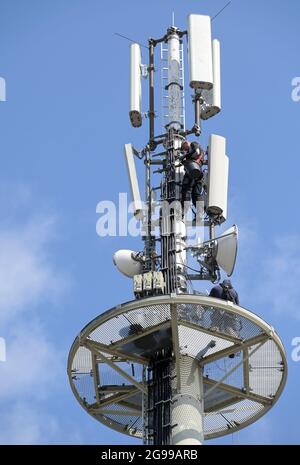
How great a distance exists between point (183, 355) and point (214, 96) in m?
12.3

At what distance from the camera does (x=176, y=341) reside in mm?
42531

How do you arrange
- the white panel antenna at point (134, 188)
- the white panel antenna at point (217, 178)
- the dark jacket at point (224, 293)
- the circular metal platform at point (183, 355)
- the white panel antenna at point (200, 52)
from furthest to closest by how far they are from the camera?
the white panel antenna at point (200, 52), the white panel antenna at point (134, 188), the white panel antenna at point (217, 178), the dark jacket at point (224, 293), the circular metal platform at point (183, 355)

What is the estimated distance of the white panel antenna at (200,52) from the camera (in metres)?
49.9

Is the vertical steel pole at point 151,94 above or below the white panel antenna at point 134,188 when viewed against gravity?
above

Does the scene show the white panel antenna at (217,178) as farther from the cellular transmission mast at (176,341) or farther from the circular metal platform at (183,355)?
the circular metal platform at (183,355)

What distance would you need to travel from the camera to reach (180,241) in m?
46.5

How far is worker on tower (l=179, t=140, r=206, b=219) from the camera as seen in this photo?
155 feet

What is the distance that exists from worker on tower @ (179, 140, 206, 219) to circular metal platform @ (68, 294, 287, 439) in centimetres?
639

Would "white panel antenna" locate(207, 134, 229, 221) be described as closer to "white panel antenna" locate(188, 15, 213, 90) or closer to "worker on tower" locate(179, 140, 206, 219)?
"worker on tower" locate(179, 140, 206, 219)

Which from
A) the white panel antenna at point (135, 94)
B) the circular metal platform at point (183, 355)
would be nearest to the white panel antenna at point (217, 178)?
the white panel antenna at point (135, 94)

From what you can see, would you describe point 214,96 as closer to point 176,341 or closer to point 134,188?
point 134,188

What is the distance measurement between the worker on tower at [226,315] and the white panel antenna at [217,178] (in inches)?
135
